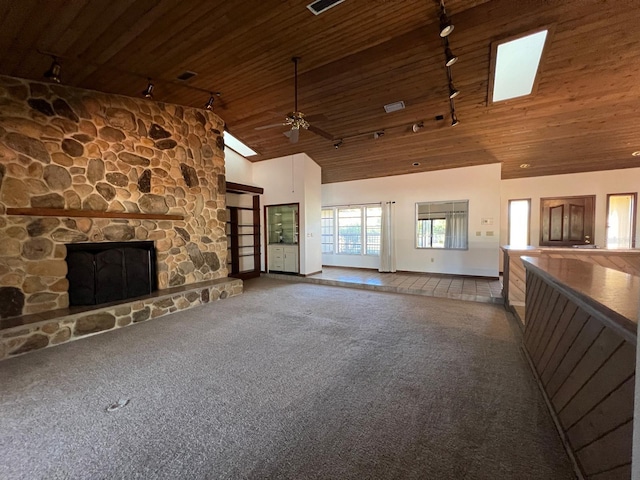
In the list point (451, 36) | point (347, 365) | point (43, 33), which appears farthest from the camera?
point (451, 36)

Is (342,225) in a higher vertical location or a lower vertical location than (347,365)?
higher

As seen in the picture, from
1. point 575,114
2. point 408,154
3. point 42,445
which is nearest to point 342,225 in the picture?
point 408,154

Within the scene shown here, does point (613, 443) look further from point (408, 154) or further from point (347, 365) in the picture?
point (408, 154)

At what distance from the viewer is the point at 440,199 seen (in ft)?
22.5

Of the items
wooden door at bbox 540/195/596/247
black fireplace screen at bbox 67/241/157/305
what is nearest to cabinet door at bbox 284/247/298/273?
black fireplace screen at bbox 67/241/157/305

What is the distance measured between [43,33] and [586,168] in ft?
32.0

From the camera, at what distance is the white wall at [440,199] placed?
6.36 meters

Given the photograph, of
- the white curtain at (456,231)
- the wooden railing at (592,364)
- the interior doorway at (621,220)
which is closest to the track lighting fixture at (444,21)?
the wooden railing at (592,364)

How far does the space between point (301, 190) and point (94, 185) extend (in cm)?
405

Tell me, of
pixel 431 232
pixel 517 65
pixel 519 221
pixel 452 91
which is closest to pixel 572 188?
pixel 519 221

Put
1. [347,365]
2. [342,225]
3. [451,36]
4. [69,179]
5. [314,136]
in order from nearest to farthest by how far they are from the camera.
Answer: [347,365] → [451,36] → [69,179] → [314,136] → [342,225]

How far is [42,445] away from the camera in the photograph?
1.67m

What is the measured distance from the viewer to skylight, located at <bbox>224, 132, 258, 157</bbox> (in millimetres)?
6723

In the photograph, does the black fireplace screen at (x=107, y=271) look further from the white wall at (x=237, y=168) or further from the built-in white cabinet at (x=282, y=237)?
the built-in white cabinet at (x=282, y=237)
